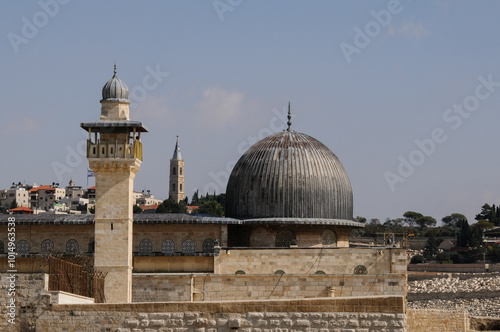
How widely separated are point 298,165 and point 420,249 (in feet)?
321

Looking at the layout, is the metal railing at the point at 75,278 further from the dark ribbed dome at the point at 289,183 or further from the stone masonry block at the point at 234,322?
the dark ribbed dome at the point at 289,183

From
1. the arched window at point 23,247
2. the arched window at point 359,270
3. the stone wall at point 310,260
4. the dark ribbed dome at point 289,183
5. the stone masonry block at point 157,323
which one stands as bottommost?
the stone masonry block at point 157,323

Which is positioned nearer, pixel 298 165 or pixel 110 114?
pixel 110 114

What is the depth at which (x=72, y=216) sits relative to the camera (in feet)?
99.9

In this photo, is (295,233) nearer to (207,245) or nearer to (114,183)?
(207,245)

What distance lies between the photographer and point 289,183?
31.4m

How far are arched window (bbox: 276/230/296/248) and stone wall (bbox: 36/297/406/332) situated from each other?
654 inches

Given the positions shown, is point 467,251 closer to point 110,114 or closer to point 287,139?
point 287,139

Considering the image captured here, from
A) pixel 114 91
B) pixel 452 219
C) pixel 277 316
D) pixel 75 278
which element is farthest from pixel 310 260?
pixel 452 219

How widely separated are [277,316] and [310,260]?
1531cm

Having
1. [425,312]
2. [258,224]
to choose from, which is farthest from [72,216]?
[425,312]

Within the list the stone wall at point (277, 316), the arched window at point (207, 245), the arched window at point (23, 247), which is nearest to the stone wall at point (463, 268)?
the arched window at point (207, 245)

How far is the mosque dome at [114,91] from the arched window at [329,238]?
30.4ft

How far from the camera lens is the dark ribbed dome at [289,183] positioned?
31.3m
